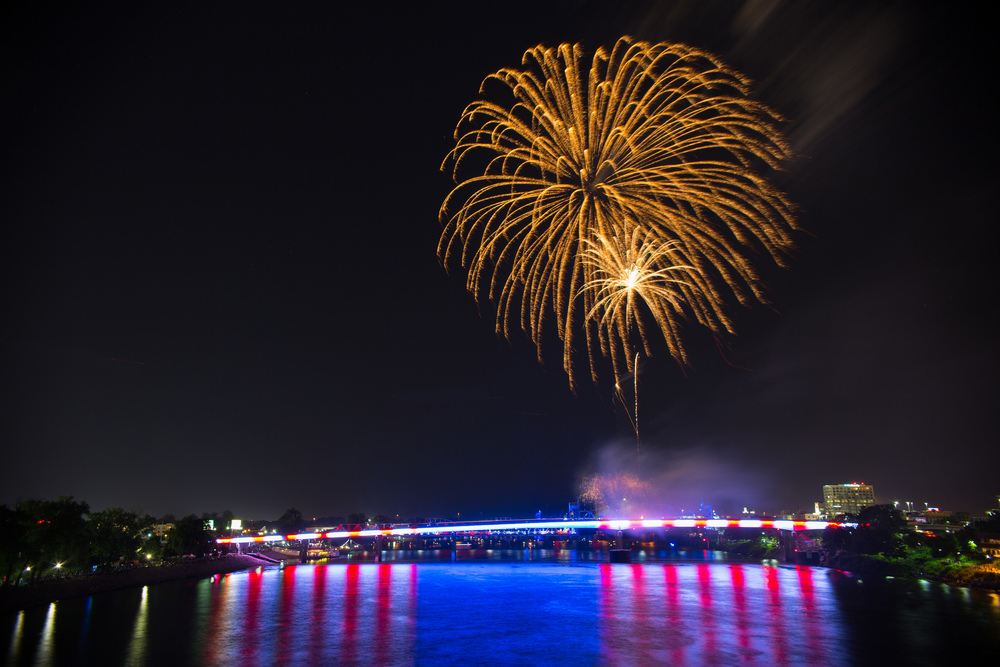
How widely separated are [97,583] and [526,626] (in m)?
56.9

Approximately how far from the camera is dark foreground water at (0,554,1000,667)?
2998 centimetres

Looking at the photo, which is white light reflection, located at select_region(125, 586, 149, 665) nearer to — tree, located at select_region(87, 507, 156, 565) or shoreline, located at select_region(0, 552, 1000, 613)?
shoreline, located at select_region(0, 552, 1000, 613)

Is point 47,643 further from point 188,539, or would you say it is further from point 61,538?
point 188,539

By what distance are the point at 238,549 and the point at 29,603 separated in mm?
97481

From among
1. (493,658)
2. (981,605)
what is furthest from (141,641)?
(981,605)

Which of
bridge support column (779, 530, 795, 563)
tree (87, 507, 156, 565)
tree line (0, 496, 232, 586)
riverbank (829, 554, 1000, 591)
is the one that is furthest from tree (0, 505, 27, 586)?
bridge support column (779, 530, 795, 563)

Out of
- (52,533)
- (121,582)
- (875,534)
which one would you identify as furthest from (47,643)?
(875,534)

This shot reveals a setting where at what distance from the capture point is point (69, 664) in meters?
29.2

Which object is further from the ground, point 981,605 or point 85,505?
point 85,505

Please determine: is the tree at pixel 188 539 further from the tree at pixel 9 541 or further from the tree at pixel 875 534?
the tree at pixel 875 534

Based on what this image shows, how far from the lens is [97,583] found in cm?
6725

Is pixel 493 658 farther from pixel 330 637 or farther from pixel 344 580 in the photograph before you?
pixel 344 580

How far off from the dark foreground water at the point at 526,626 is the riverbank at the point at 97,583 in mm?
1981

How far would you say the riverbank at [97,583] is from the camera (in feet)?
171
